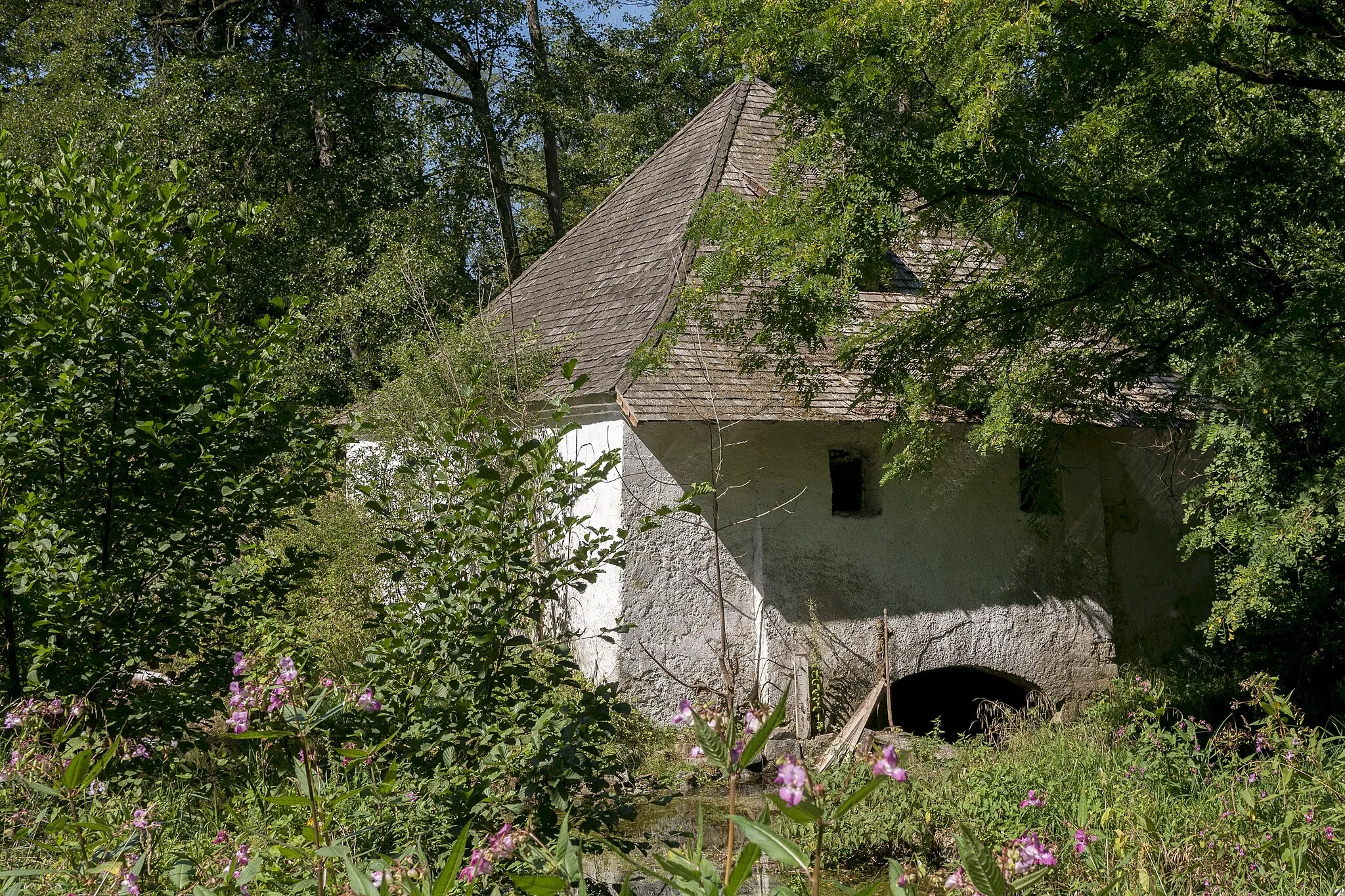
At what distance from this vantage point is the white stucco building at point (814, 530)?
9.28m

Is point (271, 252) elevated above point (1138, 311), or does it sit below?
above

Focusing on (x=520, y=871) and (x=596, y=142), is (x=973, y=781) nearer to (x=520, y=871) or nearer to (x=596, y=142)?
(x=520, y=871)

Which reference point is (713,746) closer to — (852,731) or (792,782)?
(792,782)

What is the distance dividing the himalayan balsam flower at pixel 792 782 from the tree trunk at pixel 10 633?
148 inches

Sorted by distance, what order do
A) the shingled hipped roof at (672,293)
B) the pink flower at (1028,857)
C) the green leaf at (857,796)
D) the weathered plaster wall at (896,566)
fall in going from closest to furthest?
1. the green leaf at (857,796)
2. the pink flower at (1028,857)
3. the shingled hipped roof at (672,293)
4. the weathered plaster wall at (896,566)

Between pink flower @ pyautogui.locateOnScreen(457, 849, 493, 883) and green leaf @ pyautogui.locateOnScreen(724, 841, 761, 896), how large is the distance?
56cm

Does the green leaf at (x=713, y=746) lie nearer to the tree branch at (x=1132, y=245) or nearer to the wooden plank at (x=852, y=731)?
the tree branch at (x=1132, y=245)

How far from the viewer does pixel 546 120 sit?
18391 millimetres

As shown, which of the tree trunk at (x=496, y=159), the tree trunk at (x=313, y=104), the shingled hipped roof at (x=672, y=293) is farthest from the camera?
the tree trunk at (x=496, y=159)

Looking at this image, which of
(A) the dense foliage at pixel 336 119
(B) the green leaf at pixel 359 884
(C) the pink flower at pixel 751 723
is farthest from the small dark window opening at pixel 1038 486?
(B) the green leaf at pixel 359 884

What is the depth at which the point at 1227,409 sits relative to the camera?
918cm

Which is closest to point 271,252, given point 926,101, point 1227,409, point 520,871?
point 926,101

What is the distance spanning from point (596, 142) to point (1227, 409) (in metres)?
17.5

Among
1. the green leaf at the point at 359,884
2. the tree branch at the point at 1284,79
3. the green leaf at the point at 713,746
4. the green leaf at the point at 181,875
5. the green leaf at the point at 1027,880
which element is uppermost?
the tree branch at the point at 1284,79
